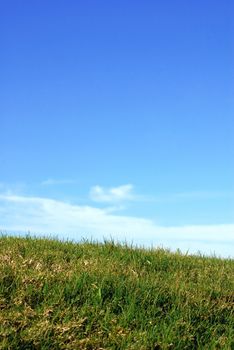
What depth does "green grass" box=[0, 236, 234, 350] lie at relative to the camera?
25.6 ft

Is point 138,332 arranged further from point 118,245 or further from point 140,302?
point 118,245

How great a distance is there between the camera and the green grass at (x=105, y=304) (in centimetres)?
780

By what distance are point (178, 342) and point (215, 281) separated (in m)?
3.01

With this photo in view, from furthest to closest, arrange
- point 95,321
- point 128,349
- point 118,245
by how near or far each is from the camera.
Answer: point 118,245
point 95,321
point 128,349

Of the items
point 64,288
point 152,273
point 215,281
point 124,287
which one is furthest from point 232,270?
point 64,288

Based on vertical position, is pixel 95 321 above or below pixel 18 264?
below

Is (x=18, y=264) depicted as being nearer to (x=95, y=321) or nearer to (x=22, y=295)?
(x=22, y=295)

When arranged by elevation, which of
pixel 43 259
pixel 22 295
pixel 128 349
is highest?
pixel 43 259

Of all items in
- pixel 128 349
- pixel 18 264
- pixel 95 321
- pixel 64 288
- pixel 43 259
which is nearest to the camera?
pixel 128 349

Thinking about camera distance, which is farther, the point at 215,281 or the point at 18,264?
the point at 215,281

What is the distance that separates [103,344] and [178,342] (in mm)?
1055

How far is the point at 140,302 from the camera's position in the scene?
8898mm

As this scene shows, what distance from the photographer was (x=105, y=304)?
8688mm

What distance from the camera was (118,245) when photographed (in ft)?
41.6
